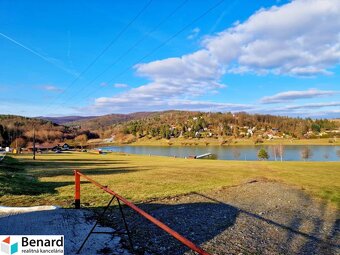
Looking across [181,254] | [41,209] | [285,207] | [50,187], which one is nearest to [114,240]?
[181,254]

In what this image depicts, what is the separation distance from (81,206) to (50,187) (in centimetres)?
715

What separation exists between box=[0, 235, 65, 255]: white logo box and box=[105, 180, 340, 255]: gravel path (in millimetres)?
2183

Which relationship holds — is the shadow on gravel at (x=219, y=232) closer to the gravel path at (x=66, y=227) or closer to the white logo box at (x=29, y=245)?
the gravel path at (x=66, y=227)

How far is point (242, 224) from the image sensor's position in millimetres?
10773

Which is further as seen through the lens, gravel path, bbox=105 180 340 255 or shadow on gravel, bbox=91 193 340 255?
gravel path, bbox=105 180 340 255

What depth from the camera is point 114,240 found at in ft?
28.0

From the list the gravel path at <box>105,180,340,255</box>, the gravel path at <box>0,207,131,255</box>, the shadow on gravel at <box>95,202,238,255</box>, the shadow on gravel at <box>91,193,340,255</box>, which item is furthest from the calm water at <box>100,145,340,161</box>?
the gravel path at <box>0,207,131,255</box>

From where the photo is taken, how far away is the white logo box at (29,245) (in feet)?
22.8

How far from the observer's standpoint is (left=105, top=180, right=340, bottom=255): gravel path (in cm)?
864

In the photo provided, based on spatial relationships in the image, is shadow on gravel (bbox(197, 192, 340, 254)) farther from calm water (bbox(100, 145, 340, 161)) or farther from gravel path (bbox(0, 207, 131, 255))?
calm water (bbox(100, 145, 340, 161))

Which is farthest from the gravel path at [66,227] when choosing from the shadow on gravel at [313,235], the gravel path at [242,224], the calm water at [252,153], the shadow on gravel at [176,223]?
the calm water at [252,153]

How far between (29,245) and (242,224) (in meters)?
6.89

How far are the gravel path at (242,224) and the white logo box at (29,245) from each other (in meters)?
2.18

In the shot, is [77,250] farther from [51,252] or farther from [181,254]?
[181,254]
